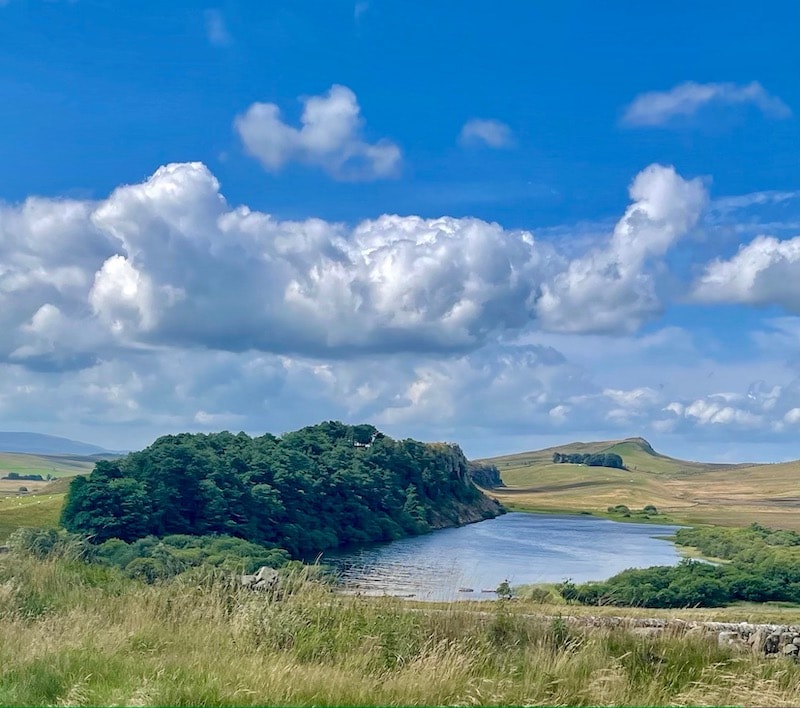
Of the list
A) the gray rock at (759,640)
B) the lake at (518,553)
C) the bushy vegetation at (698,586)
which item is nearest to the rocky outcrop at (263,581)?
the gray rock at (759,640)

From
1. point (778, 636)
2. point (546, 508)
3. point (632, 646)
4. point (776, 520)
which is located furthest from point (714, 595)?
point (546, 508)

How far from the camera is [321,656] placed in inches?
338

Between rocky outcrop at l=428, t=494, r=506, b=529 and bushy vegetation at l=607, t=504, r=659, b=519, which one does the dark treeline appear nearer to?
rocky outcrop at l=428, t=494, r=506, b=529

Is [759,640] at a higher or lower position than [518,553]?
higher

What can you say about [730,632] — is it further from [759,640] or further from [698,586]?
[698,586]

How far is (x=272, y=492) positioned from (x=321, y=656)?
79.3 meters

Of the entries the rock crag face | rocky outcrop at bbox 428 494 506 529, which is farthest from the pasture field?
the rock crag face

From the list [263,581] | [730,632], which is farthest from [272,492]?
[730,632]

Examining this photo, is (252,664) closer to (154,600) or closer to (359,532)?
(154,600)

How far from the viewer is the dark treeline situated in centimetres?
7088

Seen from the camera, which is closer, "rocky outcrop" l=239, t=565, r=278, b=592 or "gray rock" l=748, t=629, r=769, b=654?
"gray rock" l=748, t=629, r=769, b=654

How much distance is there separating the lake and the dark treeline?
592 centimetres

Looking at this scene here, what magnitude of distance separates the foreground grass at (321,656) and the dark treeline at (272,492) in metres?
55.9

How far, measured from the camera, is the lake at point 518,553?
54.9 meters
